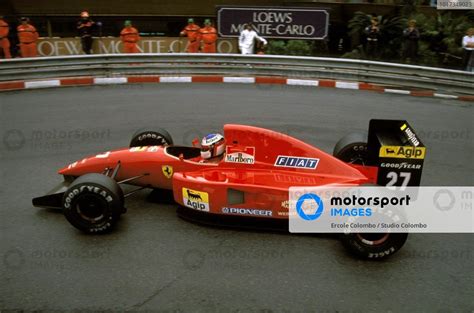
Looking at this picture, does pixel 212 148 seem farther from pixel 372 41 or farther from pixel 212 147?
pixel 372 41

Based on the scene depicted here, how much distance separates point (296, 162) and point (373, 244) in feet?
4.11

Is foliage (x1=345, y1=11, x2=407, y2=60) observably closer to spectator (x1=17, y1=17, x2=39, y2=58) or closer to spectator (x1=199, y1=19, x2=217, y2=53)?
spectator (x1=199, y1=19, x2=217, y2=53)

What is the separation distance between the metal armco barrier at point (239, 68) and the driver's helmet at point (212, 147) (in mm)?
7530

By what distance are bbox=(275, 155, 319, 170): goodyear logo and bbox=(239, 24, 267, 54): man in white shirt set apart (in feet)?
30.0

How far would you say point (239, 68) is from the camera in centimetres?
1302

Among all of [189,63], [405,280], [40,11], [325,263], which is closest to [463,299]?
[405,280]

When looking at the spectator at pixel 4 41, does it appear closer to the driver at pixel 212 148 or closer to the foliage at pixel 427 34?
the foliage at pixel 427 34

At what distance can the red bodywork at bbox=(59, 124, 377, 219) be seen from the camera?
5.17 m

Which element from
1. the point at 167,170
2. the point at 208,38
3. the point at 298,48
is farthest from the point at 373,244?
the point at 298,48

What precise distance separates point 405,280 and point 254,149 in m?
2.13

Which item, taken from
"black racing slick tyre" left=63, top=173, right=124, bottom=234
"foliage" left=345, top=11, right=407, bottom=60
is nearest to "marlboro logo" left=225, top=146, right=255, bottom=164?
"black racing slick tyre" left=63, top=173, right=124, bottom=234

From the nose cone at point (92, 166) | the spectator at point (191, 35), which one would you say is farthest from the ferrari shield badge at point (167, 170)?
the spectator at point (191, 35)

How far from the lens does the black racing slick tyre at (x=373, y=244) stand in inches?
187

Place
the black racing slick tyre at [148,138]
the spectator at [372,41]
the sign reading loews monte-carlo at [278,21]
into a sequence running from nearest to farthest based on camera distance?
1. the black racing slick tyre at [148,138]
2. the spectator at [372,41]
3. the sign reading loews monte-carlo at [278,21]
